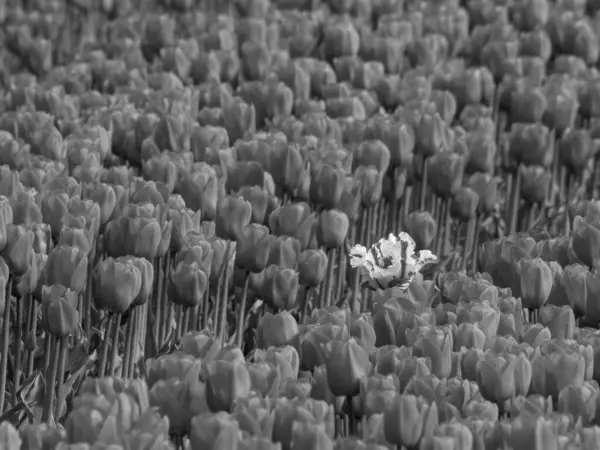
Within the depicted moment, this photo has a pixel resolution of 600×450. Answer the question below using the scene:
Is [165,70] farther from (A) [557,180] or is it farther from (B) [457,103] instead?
(A) [557,180]

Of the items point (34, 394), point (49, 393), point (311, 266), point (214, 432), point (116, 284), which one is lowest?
point (34, 394)

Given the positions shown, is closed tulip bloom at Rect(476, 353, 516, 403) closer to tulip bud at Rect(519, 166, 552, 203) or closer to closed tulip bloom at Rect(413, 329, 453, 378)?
closed tulip bloom at Rect(413, 329, 453, 378)

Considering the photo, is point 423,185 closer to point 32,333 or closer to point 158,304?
point 158,304

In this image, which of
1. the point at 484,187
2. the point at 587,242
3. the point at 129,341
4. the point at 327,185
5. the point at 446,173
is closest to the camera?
the point at 129,341

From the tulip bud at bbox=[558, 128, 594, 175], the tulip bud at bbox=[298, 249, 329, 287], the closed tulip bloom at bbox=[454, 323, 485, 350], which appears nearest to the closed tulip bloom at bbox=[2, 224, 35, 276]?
the tulip bud at bbox=[298, 249, 329, 287]

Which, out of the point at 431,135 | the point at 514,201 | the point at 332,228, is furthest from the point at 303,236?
the point at 514,201

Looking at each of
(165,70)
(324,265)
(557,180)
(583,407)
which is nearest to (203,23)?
(165,70)
